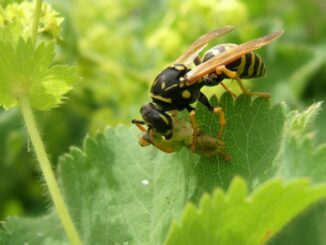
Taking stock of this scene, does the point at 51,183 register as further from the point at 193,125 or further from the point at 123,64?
the point at 123,64

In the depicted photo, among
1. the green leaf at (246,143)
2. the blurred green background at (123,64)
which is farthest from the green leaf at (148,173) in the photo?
the blurred green background at (123,64)

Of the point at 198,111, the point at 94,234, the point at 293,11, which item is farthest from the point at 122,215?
the point at 293,11

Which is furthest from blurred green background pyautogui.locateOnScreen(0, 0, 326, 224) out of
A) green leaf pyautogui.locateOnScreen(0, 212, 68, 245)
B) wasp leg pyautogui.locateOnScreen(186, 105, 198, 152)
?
wasp leg pyautogui.locateOnScreen(186, 105, 198, 152)

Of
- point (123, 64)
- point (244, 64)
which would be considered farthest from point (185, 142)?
point (123, 64)

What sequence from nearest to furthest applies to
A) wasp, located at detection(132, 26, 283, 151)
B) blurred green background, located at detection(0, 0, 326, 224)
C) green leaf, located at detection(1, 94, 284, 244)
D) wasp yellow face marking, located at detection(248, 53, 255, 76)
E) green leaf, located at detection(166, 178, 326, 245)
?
green leaf, located at detection(166, 178, 326, 245) → green leaf, located at detection(1, 94, 284, 244) → wasp, located at detection(132, 26, 283, 151) → wasp yellow face marking, located at detection(248, 53, 255, 76) → blurred green background, located at detection(0, 0, 326, 224)

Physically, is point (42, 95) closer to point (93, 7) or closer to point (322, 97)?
point (93, 7)

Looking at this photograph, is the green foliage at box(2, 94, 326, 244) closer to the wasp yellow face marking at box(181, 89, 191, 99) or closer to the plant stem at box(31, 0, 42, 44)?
the wasp yellow face marking at box(181, 89, 191, 99)

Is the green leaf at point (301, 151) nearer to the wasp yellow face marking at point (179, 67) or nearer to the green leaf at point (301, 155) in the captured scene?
the green leaf at point (301, 155)
